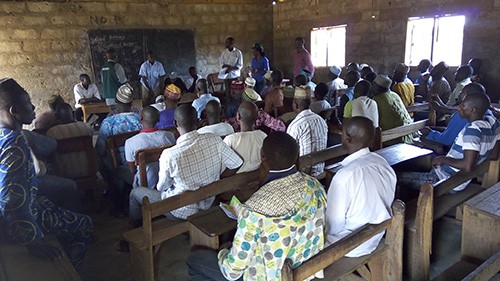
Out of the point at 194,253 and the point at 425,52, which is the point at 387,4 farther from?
the point at 194,253

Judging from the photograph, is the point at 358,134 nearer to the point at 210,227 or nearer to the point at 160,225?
the point at 210,227

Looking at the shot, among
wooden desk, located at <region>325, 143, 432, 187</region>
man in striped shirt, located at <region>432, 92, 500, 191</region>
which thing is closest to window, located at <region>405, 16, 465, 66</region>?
wooden desk, located at <region>325, 143, 432, 187</region>

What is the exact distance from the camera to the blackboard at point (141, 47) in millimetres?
8922

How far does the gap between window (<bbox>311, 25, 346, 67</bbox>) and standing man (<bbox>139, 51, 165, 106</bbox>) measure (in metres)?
4.21

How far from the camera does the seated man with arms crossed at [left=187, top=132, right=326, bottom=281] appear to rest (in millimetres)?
1587

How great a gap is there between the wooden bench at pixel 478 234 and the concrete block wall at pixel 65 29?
28.0 ft

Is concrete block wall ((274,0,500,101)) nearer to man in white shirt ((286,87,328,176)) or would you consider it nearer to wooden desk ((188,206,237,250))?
man in white shirt ((286,87,328,176))

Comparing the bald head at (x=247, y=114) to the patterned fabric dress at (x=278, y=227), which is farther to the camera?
the bald head at (x=247, y=114)

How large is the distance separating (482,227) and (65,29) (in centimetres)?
877

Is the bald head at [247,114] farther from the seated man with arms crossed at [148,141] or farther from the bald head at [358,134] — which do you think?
the bald head at [358,134]

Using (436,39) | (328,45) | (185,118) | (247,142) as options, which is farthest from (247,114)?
(328,45)

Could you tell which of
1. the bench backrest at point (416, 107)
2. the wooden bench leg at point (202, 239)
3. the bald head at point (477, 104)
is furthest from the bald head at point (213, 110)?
the bench backrest at point (416, 107)

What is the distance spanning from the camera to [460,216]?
3.20m

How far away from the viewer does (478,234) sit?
2.36 meters
